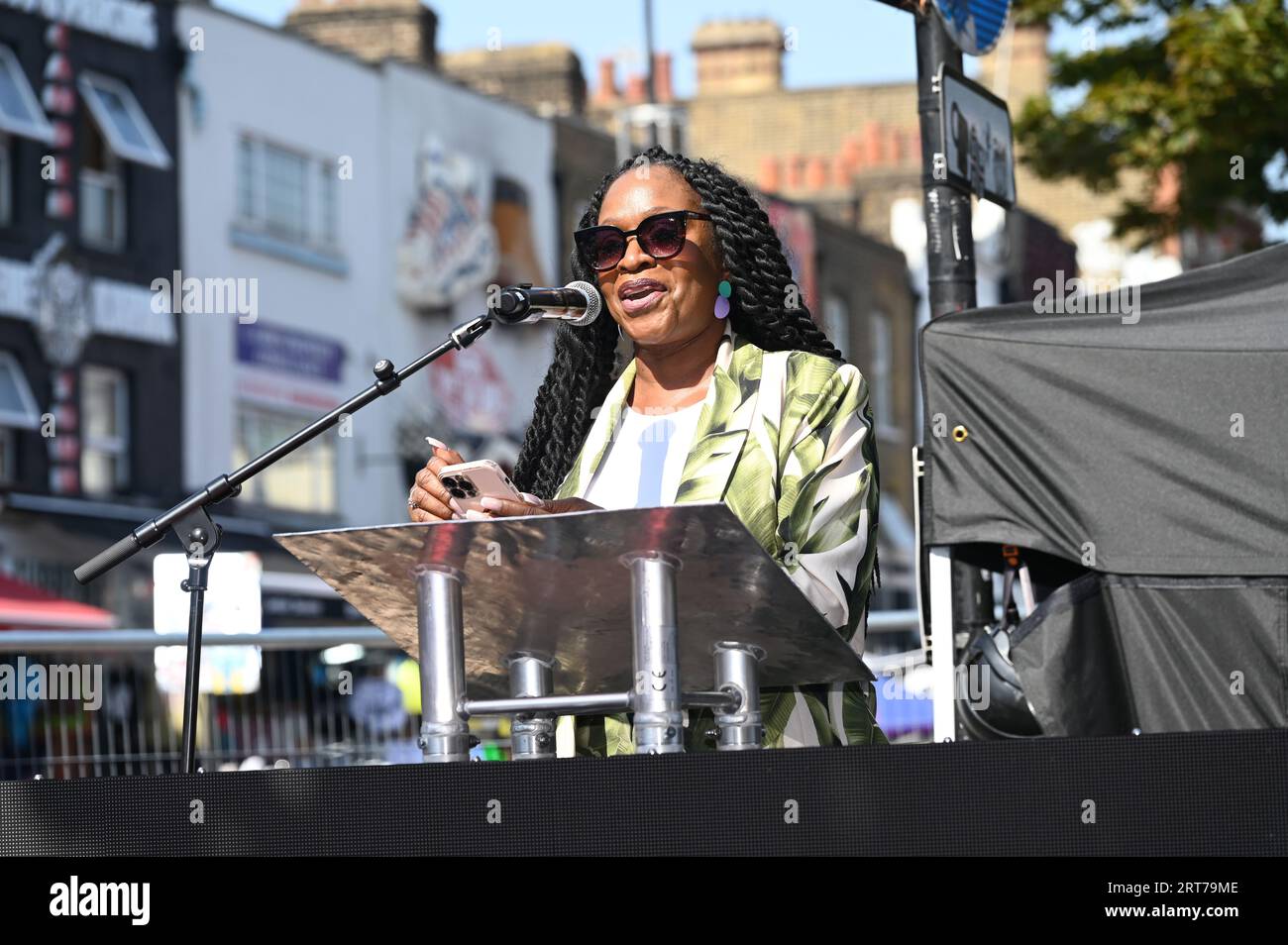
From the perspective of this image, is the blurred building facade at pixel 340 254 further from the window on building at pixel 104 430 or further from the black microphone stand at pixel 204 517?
the black microphone stand at pixel 204 517

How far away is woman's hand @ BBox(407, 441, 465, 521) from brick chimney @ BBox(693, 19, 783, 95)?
44710mm

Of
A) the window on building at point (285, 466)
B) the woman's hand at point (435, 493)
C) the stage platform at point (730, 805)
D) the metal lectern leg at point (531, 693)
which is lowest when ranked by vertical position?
the stage platform at point (730, 805)

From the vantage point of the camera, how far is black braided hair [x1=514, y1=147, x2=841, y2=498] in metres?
4.43

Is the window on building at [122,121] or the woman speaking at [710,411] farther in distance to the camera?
the window on building at [122,121]

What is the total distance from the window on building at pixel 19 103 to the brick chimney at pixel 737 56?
24728 millimetres

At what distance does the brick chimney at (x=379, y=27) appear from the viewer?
3431cm

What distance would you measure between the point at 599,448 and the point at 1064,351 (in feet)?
7.18

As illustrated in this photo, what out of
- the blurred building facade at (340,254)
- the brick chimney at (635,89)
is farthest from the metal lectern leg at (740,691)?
the brick chimney at (635,89)

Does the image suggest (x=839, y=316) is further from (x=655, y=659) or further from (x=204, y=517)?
(x=655, y=659)

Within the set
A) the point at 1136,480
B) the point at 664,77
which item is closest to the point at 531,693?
the point at 1136,480

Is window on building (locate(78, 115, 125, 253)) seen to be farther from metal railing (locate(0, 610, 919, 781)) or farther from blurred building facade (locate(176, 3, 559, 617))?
metal railing (locate(0, 610, 919, 781))

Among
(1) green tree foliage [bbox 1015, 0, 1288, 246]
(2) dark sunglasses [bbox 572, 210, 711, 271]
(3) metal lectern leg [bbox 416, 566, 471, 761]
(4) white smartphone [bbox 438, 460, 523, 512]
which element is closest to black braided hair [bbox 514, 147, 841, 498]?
(2) dark sunglasses [bbox 572, 210, 711, 271]

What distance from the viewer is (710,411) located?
13.9 ft
